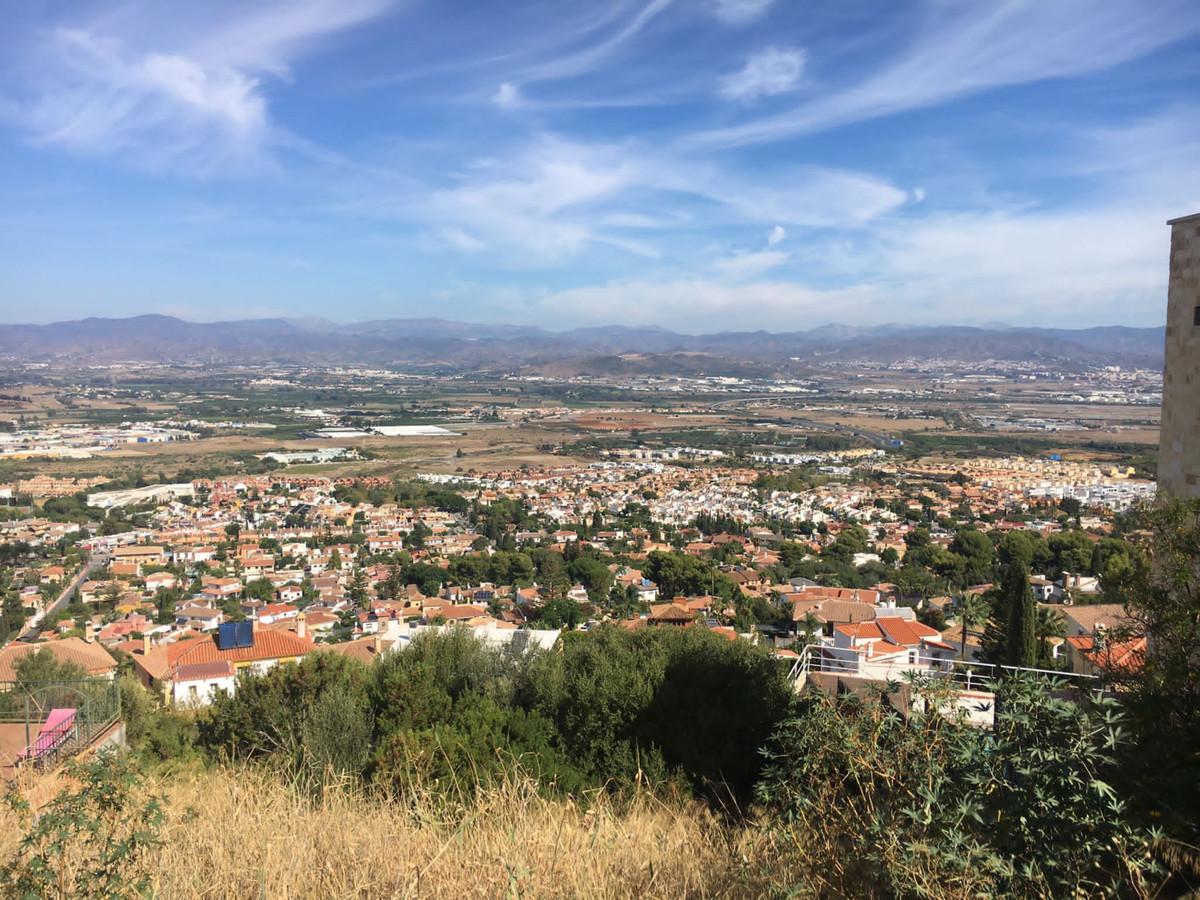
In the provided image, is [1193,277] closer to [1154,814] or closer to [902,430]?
[1154,814]

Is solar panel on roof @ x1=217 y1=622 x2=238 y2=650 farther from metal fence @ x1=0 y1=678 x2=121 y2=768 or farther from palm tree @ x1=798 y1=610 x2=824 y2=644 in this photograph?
palm tree @ x1=798 y1=610 x2=824 y2=644

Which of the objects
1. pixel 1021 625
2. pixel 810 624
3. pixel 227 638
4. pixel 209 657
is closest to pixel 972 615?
pixel 1021 625

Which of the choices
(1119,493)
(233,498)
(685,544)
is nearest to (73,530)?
(233,498)

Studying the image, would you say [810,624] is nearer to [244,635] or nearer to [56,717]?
[244,635]

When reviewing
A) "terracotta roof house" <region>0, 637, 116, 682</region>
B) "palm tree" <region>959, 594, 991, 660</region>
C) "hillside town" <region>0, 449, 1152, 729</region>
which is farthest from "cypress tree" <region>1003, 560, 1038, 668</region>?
"terracotta roof house" <region>0, 637, 116, 682</region>

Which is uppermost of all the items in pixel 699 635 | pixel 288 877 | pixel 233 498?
pixel 288 877

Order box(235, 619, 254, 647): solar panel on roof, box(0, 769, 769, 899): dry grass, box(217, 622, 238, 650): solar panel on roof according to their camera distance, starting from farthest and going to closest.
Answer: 1. box(235, 619, 254, 647): solar panel on roof
2. box(217, 622, 238, 650): solar panel on roof
3. box(0, 769, 769, 899): dry grass

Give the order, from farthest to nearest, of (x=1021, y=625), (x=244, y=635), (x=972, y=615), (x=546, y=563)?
1. (x=546, y=563)
2. (x=244, y=635)
3. (x=972, y=615)
4. (x=1021, y=625)
